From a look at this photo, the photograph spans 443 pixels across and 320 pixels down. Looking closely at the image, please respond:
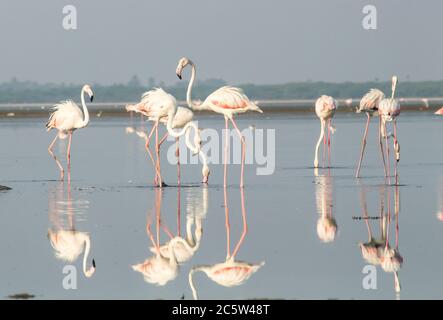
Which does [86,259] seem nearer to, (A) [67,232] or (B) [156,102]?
(A) [67,232]

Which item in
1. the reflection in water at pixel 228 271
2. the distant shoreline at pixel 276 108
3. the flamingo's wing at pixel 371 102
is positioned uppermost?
the distant shoreline at pixel 276 108

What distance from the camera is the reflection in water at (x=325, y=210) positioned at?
31.8ft

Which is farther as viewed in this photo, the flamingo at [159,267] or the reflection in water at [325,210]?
the reflection in water at [325,210]

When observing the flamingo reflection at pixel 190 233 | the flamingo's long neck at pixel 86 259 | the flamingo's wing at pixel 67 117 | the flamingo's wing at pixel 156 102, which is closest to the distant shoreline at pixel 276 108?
the flamingo's wing at pixel 67 117

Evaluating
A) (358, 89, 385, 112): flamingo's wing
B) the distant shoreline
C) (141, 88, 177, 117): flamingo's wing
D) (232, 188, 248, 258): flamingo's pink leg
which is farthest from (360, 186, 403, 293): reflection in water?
the distant shoreline

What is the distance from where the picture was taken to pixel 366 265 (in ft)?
26.7

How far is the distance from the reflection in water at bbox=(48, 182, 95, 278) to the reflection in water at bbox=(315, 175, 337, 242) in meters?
2.06

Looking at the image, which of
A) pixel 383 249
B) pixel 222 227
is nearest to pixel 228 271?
pixel 383 249

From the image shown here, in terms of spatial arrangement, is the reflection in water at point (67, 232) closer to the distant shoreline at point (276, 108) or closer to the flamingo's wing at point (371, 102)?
the flamingo's wing at point (371, 102)

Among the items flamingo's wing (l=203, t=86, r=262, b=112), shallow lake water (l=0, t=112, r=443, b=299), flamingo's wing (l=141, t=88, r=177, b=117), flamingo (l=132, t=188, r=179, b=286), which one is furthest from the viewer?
flamingo's wing (l=141, t=88, r=177, b=117)

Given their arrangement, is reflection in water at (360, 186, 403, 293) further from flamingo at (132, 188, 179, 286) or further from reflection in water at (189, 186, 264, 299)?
flamingo at (132, 188, 179, 286)

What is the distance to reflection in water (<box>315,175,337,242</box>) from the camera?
9688 mm

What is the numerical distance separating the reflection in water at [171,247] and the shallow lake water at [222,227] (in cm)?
2
